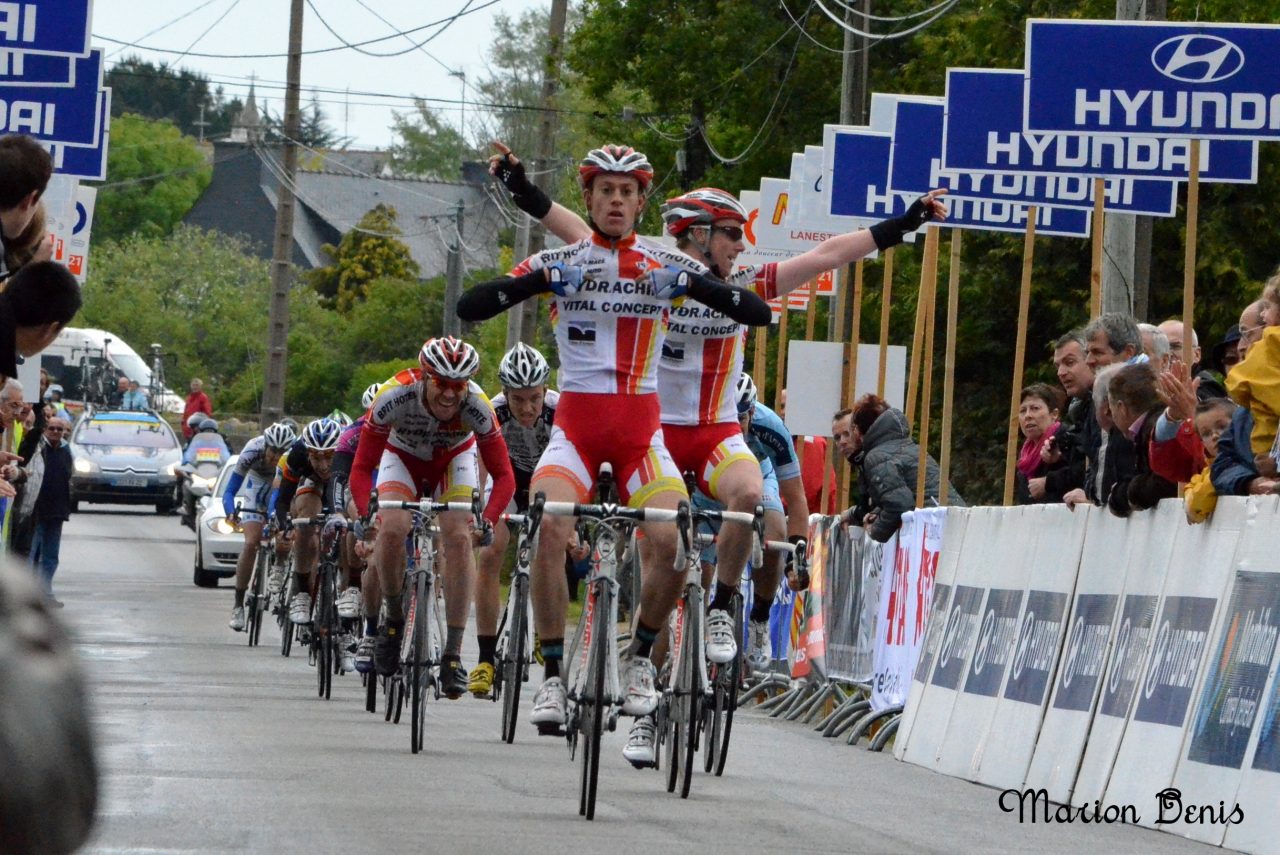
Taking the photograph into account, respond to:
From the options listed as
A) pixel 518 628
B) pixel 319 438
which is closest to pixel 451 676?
pixel 518 628

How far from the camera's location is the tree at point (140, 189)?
135 meters

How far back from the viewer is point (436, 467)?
12562 mm

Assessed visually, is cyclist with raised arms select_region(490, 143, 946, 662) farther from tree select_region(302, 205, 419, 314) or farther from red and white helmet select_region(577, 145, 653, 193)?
tree select_region(302, 205, 419, 314)

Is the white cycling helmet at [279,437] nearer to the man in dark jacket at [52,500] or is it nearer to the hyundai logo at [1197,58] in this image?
the man in dark jacket at [52,500]

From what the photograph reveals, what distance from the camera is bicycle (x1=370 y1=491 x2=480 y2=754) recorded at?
11109 millimetres

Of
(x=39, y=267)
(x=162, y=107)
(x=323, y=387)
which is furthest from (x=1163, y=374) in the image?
(x=162, y=107)

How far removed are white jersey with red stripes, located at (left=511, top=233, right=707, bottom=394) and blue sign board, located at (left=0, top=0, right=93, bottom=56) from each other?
6.45 m

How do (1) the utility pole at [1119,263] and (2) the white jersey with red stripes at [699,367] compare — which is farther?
(1) the utility pole at [1119,263]

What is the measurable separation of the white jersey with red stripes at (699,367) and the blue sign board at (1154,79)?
3.28m

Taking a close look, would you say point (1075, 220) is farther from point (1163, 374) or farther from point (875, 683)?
point (1163, 374)

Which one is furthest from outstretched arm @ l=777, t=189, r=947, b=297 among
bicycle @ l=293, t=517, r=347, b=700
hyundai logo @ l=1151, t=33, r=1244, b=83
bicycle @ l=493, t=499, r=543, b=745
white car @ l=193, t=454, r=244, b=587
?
white car @ l=193, t=454, r=244, b=587

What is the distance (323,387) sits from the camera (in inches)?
3521

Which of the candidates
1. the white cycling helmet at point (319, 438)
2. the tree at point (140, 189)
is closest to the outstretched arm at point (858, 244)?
the white cycling helmet at point (319, 438)

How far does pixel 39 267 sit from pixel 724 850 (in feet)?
8.84
